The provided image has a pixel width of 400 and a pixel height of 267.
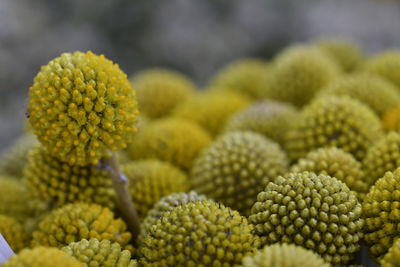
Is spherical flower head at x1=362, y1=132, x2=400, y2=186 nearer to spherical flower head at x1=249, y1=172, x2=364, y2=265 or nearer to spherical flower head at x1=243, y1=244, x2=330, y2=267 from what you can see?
spherical flower head at x1=249, y1=172, x2=364, y2=265

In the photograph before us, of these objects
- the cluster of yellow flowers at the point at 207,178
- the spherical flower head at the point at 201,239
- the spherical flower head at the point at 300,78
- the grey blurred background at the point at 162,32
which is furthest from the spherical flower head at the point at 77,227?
the grey blurred background at the point at 162,32

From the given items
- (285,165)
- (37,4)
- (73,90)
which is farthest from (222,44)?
(73,90)

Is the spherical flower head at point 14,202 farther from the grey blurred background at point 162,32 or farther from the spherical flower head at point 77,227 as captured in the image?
the grey blurred background at point 162,32

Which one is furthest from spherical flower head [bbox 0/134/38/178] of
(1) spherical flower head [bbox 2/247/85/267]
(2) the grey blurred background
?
(2) the grey blurred background

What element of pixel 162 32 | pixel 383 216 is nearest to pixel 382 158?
pixel 383 216

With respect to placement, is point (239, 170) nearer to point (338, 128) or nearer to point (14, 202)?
point (338, 128)
